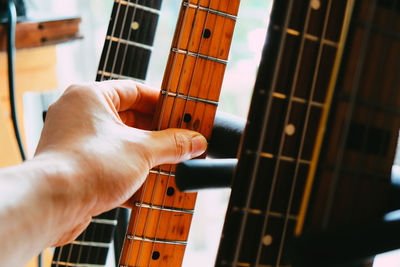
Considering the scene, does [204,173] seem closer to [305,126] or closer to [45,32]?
[305,126]

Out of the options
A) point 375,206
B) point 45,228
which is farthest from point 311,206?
point 45,228

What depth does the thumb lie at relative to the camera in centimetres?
58

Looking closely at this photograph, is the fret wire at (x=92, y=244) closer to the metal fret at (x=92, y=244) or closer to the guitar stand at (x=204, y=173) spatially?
the metal fret at (x=92, y=244)

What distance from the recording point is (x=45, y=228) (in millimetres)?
498

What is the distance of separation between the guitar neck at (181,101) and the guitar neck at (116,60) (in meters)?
0.21

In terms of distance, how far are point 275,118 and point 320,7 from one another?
0.41 ft

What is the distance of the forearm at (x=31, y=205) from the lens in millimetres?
438

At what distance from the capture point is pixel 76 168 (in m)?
0.52

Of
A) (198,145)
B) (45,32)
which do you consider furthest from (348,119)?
(45,32)

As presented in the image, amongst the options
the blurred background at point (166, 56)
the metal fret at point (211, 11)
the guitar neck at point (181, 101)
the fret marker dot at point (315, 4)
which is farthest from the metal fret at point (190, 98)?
the blurred background at point (166, 56)

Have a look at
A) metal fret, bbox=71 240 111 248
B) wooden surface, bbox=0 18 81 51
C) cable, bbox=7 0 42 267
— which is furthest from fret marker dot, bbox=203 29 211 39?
wooden surface, bbox=0 18 81 51

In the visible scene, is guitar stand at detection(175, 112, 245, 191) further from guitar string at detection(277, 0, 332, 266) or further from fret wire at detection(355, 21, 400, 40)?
fret wire at detection(355, 21, 400, 40)

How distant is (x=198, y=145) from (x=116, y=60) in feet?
1.02

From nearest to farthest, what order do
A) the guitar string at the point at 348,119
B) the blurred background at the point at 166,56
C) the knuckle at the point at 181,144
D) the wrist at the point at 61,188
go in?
the guitar string at the point at 348,119 < the wrist at the point at 61,188 < the knuckle at the point at 181,144 < the blurred background at the point at 166,56
